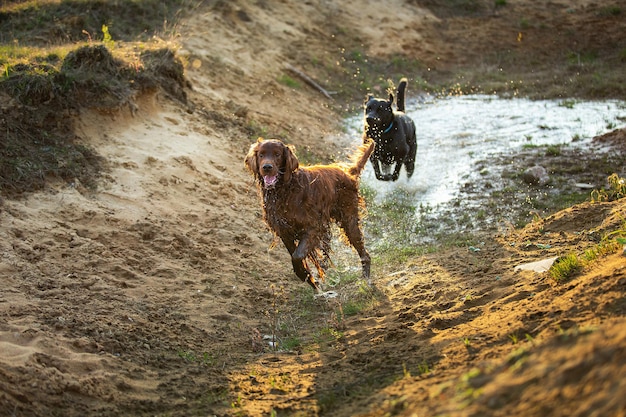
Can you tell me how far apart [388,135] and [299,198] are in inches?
189

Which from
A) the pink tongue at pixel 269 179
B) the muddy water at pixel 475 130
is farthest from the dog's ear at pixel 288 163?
the muddy water at pixel 475 130

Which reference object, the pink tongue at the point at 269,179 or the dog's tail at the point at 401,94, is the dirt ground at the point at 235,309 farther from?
the dog's tail at the point at 401,94

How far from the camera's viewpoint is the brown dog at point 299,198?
269 inches

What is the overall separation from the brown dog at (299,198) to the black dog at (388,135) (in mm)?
3498

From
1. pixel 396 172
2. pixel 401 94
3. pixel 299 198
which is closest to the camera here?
pixel 299 198

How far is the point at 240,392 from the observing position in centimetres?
500

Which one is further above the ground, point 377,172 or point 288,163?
point 288,163

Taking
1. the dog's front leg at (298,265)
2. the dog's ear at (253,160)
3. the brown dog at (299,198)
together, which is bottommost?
the dog's front leg at (298,265)

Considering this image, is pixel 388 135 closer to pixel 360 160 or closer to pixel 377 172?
pixel 377 172

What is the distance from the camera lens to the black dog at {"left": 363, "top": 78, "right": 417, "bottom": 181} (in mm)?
11102

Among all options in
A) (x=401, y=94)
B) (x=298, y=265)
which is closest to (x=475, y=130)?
(x=401, y=94)

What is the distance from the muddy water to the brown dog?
11.8ft

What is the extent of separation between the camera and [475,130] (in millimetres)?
14508

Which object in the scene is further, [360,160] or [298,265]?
[360,160]
